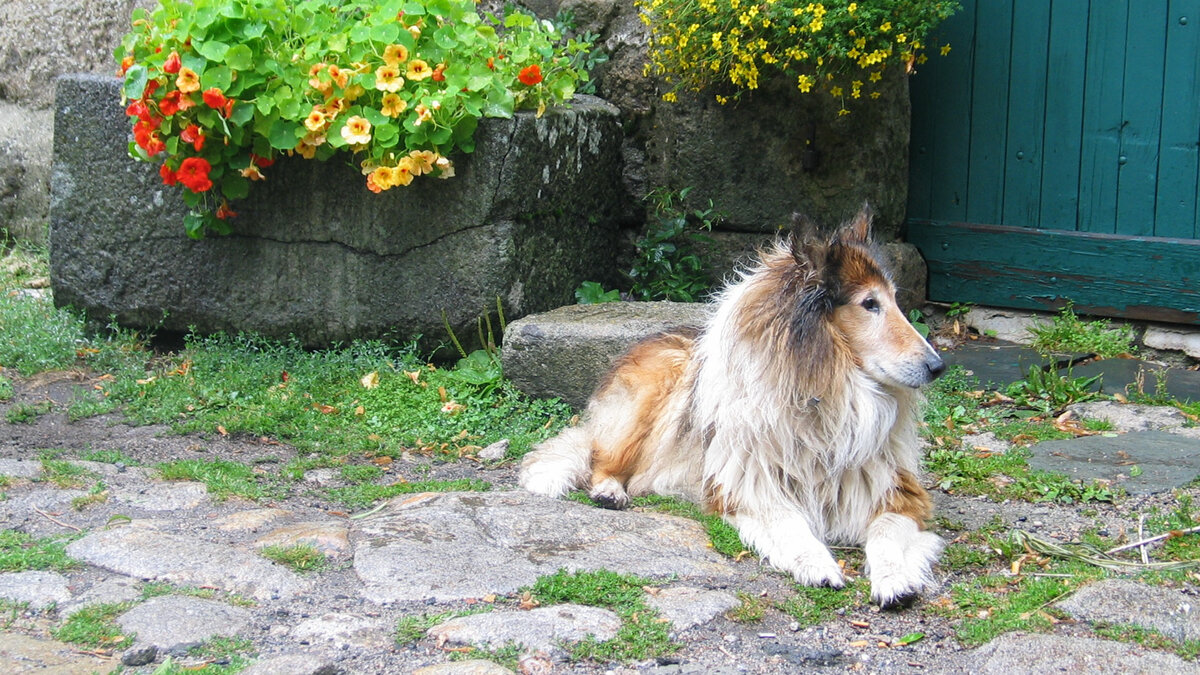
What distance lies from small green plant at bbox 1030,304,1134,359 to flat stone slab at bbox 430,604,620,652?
3737 millimetres

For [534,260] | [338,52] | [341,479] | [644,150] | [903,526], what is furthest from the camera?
[644,150]

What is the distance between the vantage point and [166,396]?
523cm

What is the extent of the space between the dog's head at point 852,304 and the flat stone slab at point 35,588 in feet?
7.52

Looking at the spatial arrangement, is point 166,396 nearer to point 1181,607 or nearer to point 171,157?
point 171,157

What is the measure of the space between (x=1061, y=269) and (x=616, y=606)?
13.0 ft

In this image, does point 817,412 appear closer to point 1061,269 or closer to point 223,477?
point 223,477

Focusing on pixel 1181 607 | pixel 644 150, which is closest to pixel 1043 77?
pixel 644 150

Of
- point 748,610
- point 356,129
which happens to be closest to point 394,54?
point 356,129

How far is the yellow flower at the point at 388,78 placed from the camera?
505cm

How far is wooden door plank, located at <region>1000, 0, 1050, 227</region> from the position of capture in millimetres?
5941

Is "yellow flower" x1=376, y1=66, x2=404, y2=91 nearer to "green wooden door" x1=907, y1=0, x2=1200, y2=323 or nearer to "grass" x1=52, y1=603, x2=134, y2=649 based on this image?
"grass" x1=52, y1=603, x2=134, y2=649

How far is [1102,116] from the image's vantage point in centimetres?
585

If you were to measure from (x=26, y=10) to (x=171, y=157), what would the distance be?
11.3 feet

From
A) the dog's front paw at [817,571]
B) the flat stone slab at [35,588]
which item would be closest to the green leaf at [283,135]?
the flat stone slab at [35,588]
